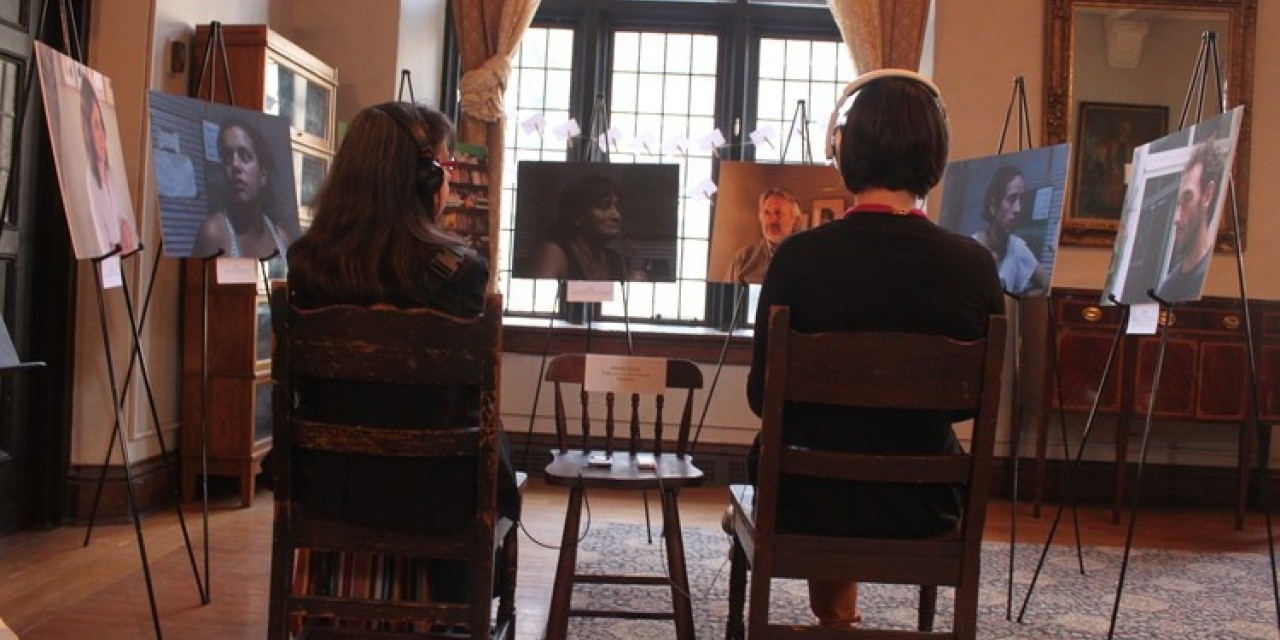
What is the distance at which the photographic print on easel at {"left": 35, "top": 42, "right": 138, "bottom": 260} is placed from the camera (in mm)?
2523

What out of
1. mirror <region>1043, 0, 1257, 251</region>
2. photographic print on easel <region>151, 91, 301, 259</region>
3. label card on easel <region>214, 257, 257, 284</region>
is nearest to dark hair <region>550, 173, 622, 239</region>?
photographic print on easel <region>151, 91, 301, 259</region>

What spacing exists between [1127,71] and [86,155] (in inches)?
181

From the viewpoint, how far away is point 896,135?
1.80 m

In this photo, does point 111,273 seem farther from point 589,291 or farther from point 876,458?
point 876,458

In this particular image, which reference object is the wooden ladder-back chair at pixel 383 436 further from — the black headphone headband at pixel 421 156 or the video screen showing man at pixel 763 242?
the video screen showing man at pixel 763 242

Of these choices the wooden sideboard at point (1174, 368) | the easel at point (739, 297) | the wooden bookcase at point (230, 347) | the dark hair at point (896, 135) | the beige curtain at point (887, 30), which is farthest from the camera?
the beige curtain at point (887, 30)

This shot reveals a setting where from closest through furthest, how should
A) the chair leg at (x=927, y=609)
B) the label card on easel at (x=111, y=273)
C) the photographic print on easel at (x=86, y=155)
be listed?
the chair leg at (x=927, y=609) < the photographic print on easel at (x=86, y=155) < the label card on easel at (x=111, y=273)

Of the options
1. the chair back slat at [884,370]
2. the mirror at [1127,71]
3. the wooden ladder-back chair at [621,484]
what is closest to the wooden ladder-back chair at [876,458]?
the chair back slat at [884,370]

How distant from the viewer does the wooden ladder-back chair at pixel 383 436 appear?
1.69 metres

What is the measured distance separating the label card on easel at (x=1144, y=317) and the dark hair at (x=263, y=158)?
8.42 feet

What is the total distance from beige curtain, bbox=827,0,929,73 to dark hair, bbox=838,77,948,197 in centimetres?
358

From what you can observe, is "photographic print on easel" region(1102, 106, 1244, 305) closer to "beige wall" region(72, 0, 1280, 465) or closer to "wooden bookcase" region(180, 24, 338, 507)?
"beige wall" region(72, 0, 1280, 465)

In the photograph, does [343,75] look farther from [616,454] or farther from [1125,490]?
[1125,490]

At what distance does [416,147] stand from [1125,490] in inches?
175
